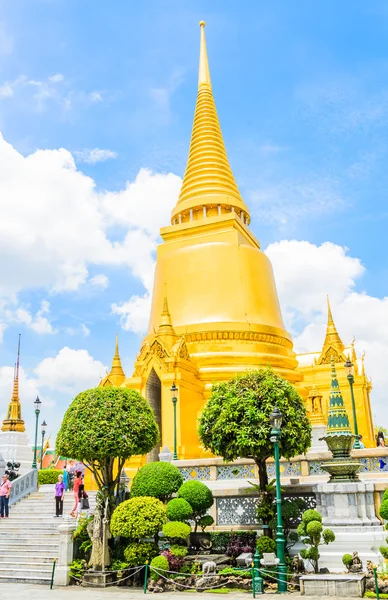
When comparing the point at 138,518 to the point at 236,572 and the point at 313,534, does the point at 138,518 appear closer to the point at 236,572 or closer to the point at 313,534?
the point at 236,572

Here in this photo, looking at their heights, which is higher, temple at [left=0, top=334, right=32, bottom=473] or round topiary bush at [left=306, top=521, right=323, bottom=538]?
temple at [left=0, top=334, right=32, bottom=473]

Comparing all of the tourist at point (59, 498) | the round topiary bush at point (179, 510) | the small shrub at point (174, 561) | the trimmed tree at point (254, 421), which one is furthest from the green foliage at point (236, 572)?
the tourist at point (59, 498)

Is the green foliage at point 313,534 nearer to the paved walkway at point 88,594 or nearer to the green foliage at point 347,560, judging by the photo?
the green foliage at point 347,560

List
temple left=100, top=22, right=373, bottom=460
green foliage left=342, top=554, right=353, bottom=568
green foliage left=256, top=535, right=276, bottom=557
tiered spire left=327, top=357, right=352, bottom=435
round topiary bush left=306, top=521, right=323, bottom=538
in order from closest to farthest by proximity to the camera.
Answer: green foliage left=342, top=554, right=353, bottom=568
round topiary bush left=306, top=521, right=323, bottom=538
green foliage left=256, top=535, right=276, bottom=557
tiered spire left=327, top=357, right=352, bottom=435
temple left=100, top=22, right=373, bottom=460

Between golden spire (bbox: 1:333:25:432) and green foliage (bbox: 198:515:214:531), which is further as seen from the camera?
golden spire (bbox: 1:333:25:432)

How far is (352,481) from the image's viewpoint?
44.4ft

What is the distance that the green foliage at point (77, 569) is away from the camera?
13.6m

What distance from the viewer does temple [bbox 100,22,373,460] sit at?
87.0 ft

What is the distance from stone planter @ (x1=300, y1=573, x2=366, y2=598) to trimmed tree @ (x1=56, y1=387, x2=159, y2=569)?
497 centimetres

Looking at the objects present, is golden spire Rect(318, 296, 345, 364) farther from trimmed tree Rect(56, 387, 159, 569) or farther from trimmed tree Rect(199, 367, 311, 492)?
trimmed tree Rect(56, 387, 159, 569)

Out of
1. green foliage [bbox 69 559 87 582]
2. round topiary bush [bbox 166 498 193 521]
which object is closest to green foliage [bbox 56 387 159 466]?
round topiary bush [bbox 166 498 193 521]

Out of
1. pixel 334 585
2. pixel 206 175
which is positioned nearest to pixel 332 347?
pixel 206 175

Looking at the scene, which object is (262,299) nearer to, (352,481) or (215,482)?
(215,482)

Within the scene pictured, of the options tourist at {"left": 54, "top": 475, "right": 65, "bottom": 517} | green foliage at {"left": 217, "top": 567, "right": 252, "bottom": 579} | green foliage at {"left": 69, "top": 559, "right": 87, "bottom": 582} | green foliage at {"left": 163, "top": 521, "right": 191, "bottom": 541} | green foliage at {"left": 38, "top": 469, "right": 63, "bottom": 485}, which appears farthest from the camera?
green foliage at {"left": 38, "top": 469, "right": 63, "bottom": 485}
